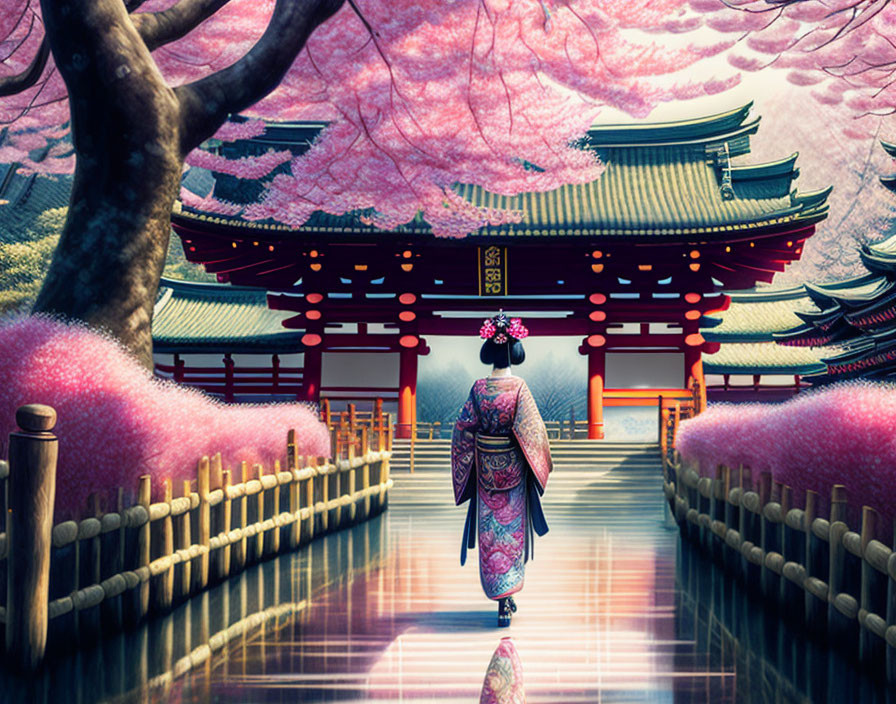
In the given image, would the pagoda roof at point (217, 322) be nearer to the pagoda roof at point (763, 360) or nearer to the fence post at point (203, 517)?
the pagoda roof at point (763, 360)

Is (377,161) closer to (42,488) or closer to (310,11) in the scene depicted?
(310,11)

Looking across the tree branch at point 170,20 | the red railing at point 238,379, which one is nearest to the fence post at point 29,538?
the tree branch at point 170,20

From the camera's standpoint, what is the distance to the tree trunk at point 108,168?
23.9 ft

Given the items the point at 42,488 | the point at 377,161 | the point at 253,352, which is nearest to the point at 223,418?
the point at 42,488

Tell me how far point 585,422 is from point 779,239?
17.9 feet

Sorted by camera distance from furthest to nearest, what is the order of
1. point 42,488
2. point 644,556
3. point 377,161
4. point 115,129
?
point 377,161, point 644,556, point 115,129, point 42,488

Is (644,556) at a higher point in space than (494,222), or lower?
lower

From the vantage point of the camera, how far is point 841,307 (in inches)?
624

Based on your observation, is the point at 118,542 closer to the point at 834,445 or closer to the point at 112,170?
the point at 112,170

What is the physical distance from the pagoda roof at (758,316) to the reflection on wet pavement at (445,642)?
1428 centimetres

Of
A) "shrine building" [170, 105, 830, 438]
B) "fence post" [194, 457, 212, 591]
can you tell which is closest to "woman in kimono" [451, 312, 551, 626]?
"fence post" [194, 457, 212, 591]

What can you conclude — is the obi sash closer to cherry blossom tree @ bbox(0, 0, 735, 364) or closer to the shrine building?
cherry blossom tree @ bbox(0, 0, 735, 364)

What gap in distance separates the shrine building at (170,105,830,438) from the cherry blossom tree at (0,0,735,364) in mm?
945

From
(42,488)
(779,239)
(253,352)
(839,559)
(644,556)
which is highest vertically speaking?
(779,239)
